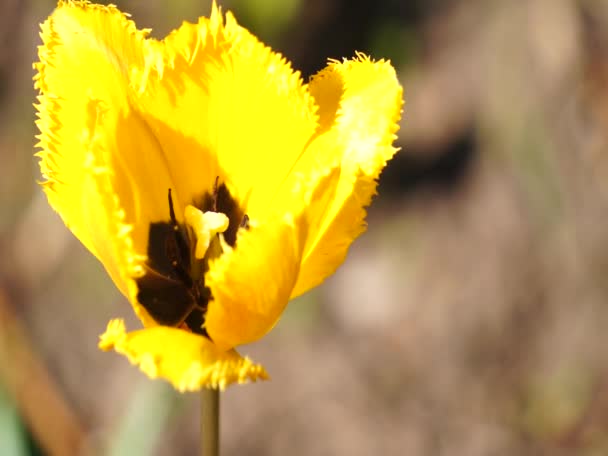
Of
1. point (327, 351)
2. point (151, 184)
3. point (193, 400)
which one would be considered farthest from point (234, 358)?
point (327, 351)

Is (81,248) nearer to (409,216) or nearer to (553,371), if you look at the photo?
(409,216)

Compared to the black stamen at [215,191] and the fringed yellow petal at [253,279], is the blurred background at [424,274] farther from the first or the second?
the fringed yellow petal at [253,279]

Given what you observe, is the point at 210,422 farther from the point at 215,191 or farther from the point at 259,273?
the point at 215,191

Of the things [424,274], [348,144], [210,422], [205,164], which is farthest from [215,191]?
[424,274]

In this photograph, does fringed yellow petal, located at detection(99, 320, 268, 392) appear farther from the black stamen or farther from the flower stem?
the black stamen

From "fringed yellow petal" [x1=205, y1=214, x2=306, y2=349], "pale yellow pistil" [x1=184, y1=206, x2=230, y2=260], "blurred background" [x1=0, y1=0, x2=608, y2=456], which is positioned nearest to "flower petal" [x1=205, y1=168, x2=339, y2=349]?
"fringed yellow petal" [x1=205, y1=214, x2=306, y2=349]

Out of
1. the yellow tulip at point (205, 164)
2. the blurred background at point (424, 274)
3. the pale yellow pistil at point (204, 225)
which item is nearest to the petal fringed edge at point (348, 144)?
the yellow tulip at point (205, 164)

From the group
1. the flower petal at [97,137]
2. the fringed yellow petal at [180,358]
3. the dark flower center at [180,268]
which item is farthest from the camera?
the dark flower center at [180,268]
